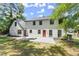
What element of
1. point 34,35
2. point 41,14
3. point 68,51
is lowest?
point 68,51

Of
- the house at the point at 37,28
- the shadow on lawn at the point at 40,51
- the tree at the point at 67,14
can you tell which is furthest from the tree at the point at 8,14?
the tree at the point at 67,14

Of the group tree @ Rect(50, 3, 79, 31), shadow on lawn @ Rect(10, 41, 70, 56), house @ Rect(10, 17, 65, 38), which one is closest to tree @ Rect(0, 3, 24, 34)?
house @ Rect(10, 17, 65, 38)

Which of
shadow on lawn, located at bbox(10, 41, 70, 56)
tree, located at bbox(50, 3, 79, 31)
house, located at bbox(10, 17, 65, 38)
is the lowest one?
shadow on lawn, located at bbox(10, 41, 70, 56)

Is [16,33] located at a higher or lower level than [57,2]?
lower

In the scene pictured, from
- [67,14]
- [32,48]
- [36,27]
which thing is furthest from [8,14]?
[67,14]

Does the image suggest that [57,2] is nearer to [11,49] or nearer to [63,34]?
[63,34]

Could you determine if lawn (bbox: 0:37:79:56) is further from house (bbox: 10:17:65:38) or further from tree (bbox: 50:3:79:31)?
tree (bbox: 50:3:79:31)

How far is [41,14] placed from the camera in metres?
3.02

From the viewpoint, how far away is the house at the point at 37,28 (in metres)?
3.00

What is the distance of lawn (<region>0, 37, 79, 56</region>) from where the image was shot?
117 inches

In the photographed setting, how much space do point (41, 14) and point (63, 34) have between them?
393 mm

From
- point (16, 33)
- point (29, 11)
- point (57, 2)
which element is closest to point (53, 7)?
point (57, 2)

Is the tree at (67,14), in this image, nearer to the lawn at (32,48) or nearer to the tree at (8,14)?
the lawn at (32,48)

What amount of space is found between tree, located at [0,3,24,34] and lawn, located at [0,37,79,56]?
0.52ft
